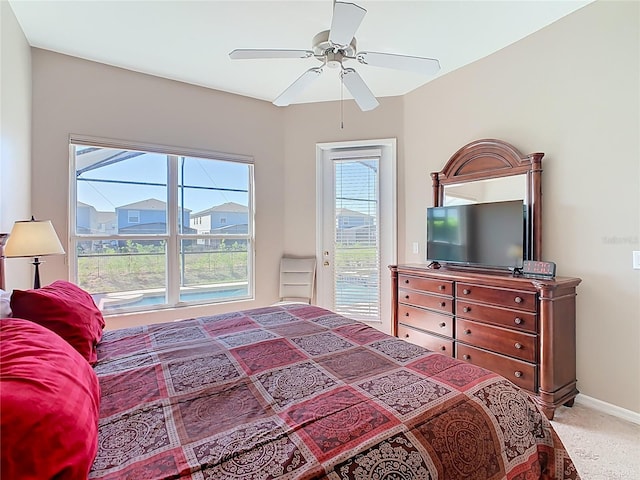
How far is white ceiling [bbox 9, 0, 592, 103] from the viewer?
2.40 metres

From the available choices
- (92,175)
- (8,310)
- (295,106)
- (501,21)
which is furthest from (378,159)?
(8,310)

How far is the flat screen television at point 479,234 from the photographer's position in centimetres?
267

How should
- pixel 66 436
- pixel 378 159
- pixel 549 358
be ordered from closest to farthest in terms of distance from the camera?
pixel 66 436 < pixel 549 358 < pixel 378 159

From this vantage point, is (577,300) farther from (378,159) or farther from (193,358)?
(193,358)

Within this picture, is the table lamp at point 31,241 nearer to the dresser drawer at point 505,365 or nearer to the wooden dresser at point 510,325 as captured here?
the wooden dresser at point 510,325

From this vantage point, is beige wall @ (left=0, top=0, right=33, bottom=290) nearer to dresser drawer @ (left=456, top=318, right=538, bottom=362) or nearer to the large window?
the large window

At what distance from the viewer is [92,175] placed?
325cm

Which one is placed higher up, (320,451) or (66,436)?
(66,436)

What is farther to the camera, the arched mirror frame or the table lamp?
the arched mirror frame

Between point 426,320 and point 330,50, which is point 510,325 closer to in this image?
point 426,320

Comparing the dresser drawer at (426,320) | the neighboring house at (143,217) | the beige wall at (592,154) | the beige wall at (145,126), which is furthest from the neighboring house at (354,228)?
the neighboring house at (143,217)

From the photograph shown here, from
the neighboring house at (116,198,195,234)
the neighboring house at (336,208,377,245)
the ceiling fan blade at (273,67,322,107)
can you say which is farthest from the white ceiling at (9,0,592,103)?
the neighboring house at (336,208,377,245)

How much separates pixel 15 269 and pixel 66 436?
2.53 m

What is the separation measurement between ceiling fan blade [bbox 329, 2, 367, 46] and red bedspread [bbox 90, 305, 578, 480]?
1.69 meters
